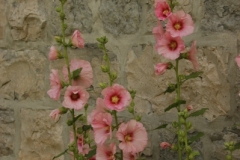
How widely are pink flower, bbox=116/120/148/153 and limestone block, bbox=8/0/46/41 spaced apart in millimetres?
1050

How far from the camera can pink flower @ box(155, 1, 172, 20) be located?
1709mm

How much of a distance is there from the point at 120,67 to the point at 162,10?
62 cm

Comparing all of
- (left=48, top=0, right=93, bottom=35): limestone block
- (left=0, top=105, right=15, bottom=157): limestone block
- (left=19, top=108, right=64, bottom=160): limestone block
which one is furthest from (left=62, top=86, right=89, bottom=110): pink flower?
(left=0, top=105, right=15, bottom=157): limestone block

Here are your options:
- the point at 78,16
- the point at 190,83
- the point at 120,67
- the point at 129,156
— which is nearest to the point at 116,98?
the point at 129,156

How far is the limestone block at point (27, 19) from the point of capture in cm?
257

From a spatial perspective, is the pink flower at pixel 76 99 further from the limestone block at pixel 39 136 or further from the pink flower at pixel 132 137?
the limestone block at pixel 39 136

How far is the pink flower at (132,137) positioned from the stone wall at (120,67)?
17.9 inches

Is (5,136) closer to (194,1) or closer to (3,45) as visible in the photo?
(3,45)

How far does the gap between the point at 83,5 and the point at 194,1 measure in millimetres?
534

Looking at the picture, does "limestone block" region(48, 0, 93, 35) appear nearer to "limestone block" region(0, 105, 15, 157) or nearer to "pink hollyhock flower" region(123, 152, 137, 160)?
"limestone block" region(0, 105, 15, 157)

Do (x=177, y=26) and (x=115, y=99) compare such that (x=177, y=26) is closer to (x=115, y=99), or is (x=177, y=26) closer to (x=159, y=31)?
(x=159, y=31)

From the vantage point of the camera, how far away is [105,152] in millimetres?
1692

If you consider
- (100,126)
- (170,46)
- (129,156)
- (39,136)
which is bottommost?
(39,136)

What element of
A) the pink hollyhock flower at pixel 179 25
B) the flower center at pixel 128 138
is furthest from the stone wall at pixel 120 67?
the flower center at pixel 128 138
